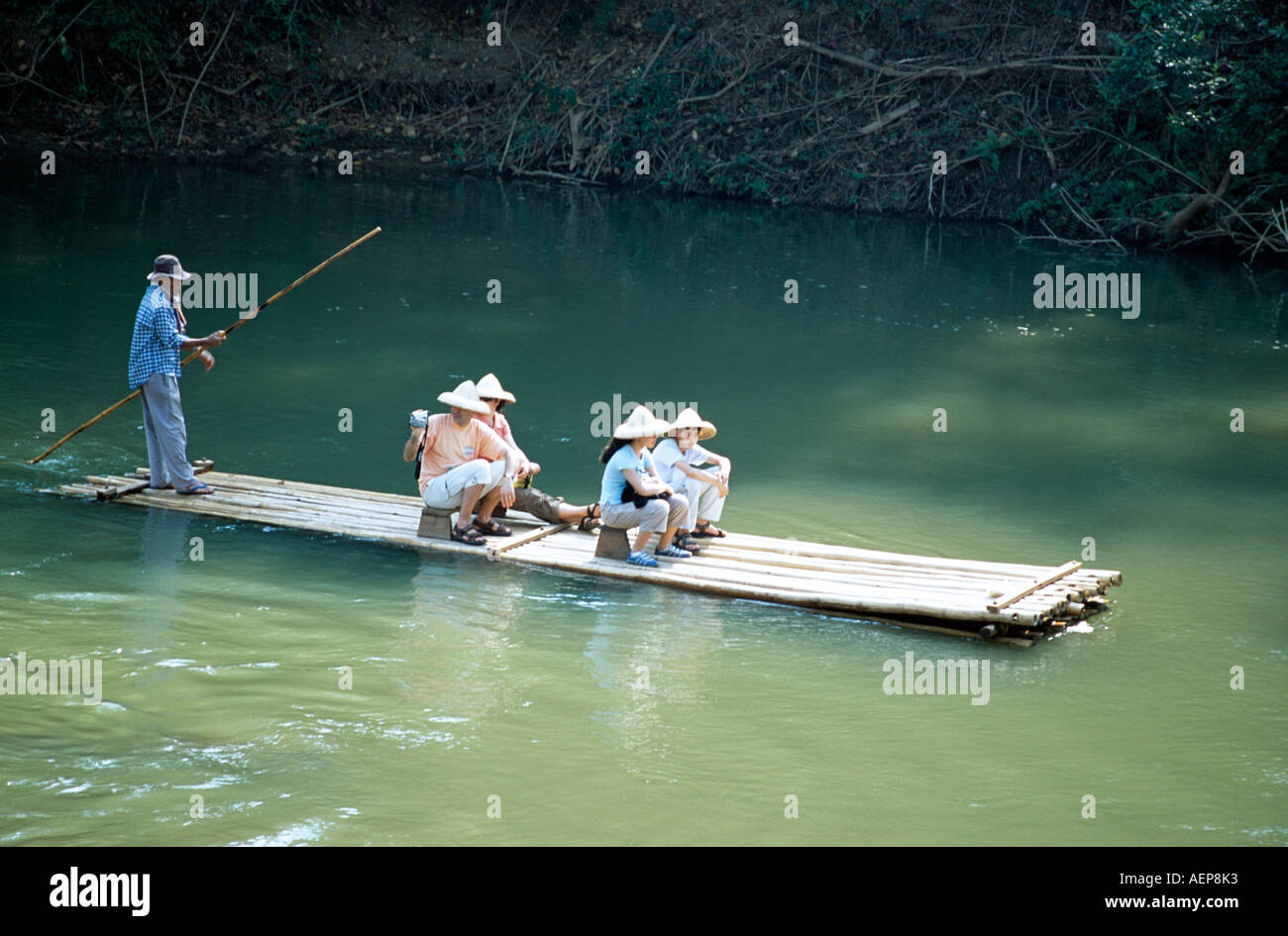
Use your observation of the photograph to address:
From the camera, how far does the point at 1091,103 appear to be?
1875cm

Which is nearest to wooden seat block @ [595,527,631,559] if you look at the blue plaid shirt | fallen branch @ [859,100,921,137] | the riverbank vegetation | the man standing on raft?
the man standing on raft

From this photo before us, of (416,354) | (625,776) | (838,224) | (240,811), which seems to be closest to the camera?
(240,811)

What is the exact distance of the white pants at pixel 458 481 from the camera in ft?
24.3

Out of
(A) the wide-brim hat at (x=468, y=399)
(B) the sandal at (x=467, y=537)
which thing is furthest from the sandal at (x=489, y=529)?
(A) the wide-brim hat at (x=468, y=399)

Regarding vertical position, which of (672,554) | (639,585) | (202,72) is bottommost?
(639,585)

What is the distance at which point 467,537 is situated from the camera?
24.5ft

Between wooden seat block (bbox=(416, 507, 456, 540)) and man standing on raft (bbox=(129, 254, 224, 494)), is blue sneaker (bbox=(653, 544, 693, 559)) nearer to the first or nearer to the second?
wooden seat block (bbox=(416, 507, 456, 540))

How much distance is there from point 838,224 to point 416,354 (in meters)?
8.46

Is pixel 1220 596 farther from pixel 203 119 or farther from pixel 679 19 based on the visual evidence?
pixel 203 119

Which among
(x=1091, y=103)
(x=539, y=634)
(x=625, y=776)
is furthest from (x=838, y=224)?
(x=625, y=776)

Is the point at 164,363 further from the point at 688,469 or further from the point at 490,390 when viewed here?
the point at 688,469

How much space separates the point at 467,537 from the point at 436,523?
0.19 meters

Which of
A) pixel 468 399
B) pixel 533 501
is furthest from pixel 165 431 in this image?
pixel 533 501

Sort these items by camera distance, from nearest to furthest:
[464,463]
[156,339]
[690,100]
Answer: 1. [464,463]
2. [156,339]
3. [690,100]
